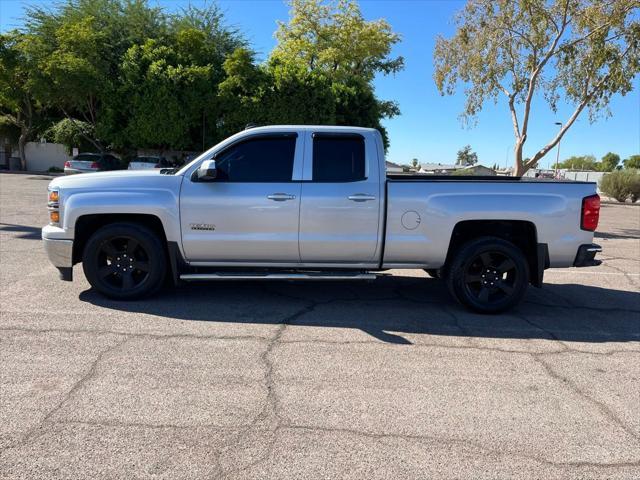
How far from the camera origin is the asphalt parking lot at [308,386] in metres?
2.83

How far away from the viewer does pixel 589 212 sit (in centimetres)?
545

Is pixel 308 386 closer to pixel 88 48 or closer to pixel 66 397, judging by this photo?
pixel 66 397

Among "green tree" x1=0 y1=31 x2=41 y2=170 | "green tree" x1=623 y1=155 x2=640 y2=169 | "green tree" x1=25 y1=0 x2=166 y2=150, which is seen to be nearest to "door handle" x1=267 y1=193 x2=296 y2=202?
"green tree" x1=25 y1=0 x2=166 y2=150

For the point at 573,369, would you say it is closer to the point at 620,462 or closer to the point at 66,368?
the point at 620,462

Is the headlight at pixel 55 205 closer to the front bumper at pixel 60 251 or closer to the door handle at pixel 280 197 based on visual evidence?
the front bumper at pixel 60 251

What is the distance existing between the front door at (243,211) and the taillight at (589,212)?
320 centimetres

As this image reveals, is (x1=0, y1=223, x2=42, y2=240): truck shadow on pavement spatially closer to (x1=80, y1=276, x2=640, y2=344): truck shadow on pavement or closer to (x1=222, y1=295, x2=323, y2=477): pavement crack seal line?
(x1=80, y1=276, x2=640, y2=344): truck shadow on pavement

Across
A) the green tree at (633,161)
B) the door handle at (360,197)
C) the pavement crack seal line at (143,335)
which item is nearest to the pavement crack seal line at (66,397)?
the pavement crack seal line at (143,335)

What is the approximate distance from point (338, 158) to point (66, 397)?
3.59 meters

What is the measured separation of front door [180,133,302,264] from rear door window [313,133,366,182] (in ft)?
0.95

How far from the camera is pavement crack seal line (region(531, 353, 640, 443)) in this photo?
330cm

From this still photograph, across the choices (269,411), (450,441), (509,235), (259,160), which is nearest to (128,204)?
(259,160)

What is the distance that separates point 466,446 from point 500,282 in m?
3.04

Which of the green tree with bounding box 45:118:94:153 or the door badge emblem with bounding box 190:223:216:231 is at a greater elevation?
the green tree with bounding box 45:118:94:153
